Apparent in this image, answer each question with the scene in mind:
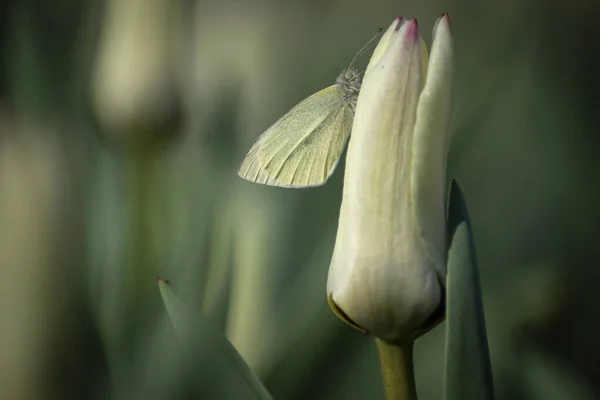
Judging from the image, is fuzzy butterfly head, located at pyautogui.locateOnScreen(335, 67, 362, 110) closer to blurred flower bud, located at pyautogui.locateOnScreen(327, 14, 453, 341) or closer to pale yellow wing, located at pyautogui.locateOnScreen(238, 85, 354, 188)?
pale yellow wing, located at pyautogui.locateOnScreen(238, 85, 354, 188)

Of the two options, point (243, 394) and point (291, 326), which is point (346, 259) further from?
point (291, 326)

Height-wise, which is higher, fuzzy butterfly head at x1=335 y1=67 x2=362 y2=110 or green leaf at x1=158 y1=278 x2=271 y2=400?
fuzzy butterfly head at x1=335 y1=67 x2=362 y2=110

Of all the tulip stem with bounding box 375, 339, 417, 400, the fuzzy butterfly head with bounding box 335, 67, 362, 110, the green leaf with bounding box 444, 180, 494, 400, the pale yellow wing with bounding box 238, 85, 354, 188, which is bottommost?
the tulip stem with bounding box 375, 339, 417, 400

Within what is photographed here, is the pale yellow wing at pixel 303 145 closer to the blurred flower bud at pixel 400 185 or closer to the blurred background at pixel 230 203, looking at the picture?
the blurred background at pixel 230 203

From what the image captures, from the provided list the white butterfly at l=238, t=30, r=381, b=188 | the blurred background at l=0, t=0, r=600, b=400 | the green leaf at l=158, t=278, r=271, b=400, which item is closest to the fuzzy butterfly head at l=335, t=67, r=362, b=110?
the white butterfly at l=238, t=30, r=381, b=188

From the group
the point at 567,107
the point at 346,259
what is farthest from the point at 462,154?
the point at 346,259

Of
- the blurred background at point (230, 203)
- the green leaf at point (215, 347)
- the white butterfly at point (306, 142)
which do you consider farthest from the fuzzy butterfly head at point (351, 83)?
the green leaf at point (215, 347)

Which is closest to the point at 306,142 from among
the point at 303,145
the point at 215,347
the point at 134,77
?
the point at 303,145
